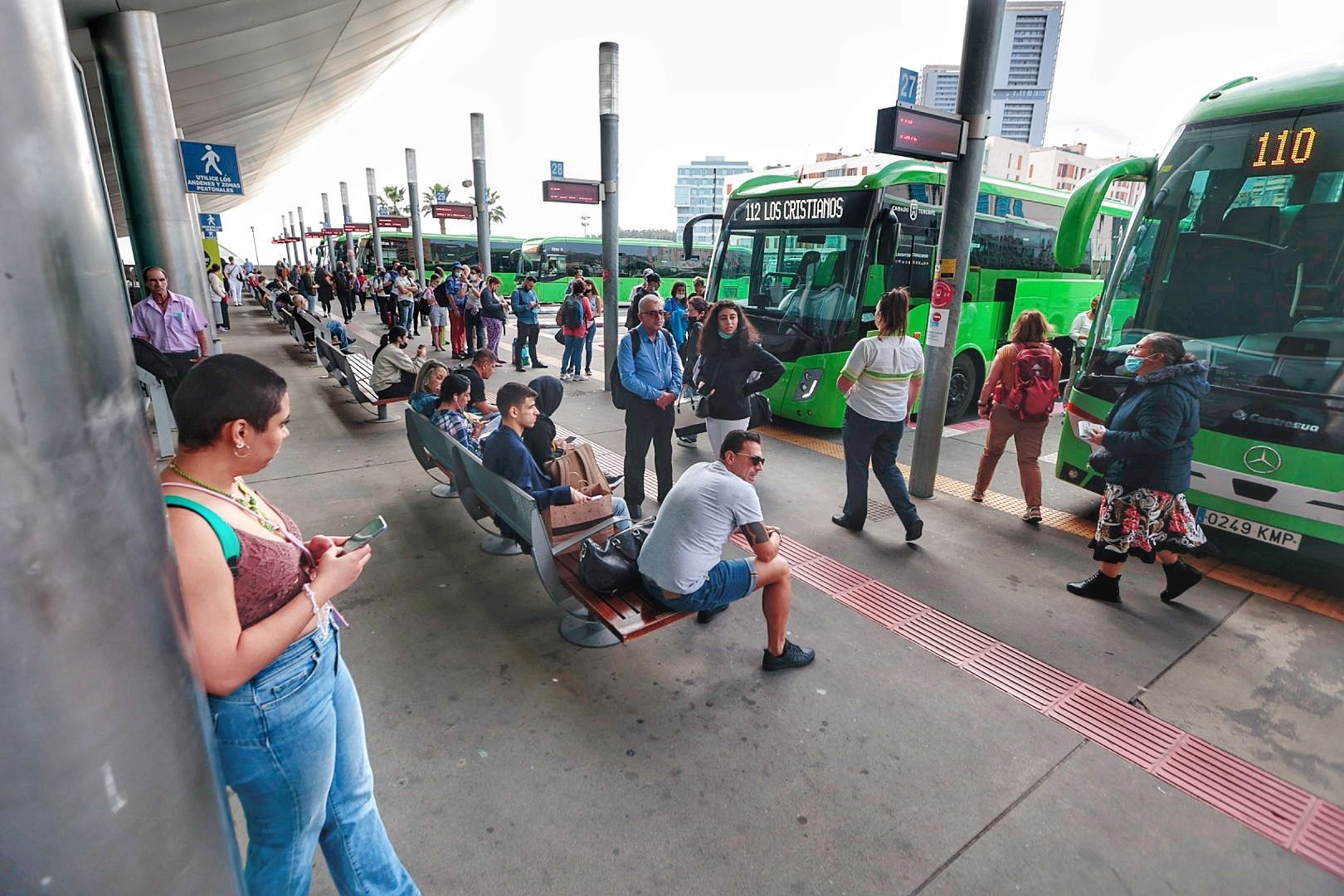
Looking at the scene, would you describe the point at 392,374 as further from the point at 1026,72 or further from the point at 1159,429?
the point at 1026,72

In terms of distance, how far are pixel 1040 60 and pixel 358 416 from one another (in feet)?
480

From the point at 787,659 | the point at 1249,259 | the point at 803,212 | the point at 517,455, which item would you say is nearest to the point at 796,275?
the point at 803,212

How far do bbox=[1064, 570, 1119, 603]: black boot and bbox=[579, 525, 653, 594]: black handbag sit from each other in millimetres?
2981

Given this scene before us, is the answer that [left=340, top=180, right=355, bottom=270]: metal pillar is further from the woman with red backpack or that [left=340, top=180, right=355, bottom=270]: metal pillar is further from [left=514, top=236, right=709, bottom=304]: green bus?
the woman with red backpack

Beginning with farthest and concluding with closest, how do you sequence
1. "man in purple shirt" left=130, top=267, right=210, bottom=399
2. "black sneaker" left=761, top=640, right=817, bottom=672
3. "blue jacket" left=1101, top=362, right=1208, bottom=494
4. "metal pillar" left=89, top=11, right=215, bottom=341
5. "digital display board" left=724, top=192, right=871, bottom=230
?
"metal pillar" left=89, top=11, right=215, bottom=341, "digital display board" left=724, top=192, right=871, bottom=230, "man in purple shirt" left=130, top=267, right=210, bottom=399, "blue jacket" left=1101, top=362, right=1208, bottom=494, "black sneaker" left=761, top=640, right=817, bottom=672

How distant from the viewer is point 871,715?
10.8 feet

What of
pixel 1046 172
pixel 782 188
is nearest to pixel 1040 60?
pixel 1046 172

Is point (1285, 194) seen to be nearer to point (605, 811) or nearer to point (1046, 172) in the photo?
point (605, 811)

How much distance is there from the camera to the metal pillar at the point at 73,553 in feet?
2.47

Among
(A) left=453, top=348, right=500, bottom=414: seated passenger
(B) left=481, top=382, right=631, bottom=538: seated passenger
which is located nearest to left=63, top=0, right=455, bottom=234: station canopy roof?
(A) left=453, top=348, right=500, bottom=414: seated passenger

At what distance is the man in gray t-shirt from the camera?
10.5 feet

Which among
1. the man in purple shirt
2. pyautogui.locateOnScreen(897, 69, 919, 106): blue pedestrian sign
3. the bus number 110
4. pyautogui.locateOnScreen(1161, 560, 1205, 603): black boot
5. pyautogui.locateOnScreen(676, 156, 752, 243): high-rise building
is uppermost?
pyautogui.locateOnScreen(676, 156, 752, 243): high-rise building

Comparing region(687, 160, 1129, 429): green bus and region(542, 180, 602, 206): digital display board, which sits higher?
region(542, 180, 602, 206): digital display board

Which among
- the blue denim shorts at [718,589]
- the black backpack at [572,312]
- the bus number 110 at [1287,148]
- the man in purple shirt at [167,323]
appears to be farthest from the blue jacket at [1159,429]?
the black backpack at [572,312]
